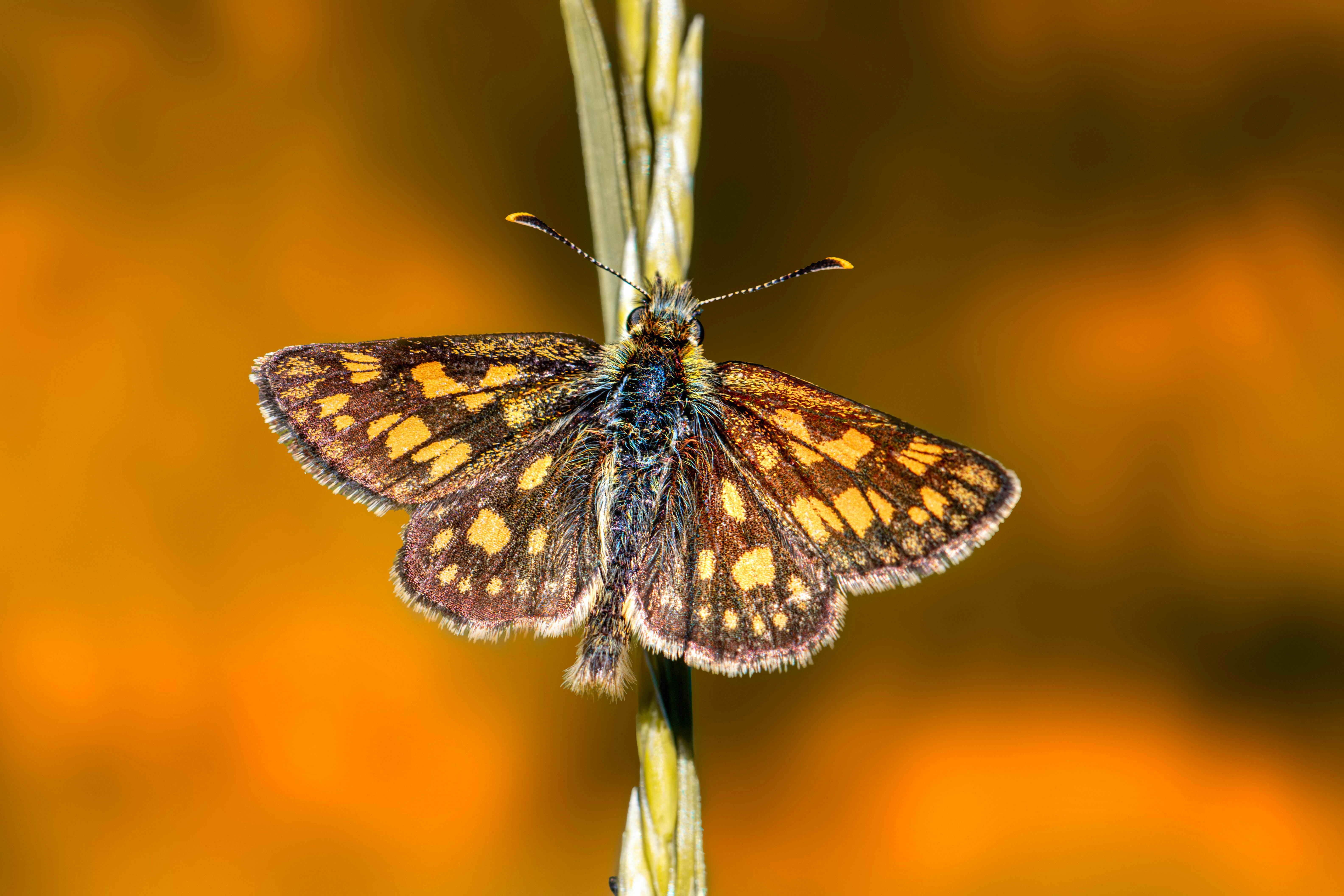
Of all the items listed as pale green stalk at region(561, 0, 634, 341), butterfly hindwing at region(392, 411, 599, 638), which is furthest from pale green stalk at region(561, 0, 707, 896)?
butterfly hindwing at region(392, 411, 599, 638)

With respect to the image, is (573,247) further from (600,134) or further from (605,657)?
(605,657)

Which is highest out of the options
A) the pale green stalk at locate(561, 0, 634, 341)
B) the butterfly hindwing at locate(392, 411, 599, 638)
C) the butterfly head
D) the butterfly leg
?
the pale green stalk at locate(561, 0, 634, 341)

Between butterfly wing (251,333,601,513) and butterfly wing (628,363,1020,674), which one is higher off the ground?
butterfly wing (251,333,601,513)

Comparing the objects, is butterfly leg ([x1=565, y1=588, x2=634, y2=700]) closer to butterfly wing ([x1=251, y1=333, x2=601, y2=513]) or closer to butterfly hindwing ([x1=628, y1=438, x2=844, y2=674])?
butterfly hindwing ([x1=628, y1=438, x2=844, y2=674])

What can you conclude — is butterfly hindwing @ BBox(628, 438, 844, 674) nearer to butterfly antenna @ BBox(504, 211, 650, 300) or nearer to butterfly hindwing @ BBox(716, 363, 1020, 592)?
butterfly hindwing @ BBox(716, 363, 1020, 592)

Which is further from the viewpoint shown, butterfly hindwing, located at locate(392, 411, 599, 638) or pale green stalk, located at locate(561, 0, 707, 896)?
butterfly hindwing, located at locate(392, 411, 599, 638)

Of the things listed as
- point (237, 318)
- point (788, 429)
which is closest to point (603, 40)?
point (788, 429)

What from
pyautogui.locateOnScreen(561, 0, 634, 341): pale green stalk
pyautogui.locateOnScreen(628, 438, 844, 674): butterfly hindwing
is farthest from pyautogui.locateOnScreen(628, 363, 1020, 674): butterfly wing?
pyautogui.locateOnScreen(561, 0, 634, 341): pale green stalk

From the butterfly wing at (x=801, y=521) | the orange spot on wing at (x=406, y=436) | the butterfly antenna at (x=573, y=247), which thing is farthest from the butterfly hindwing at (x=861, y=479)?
the orange spot on wing at (x=406, y=436)
